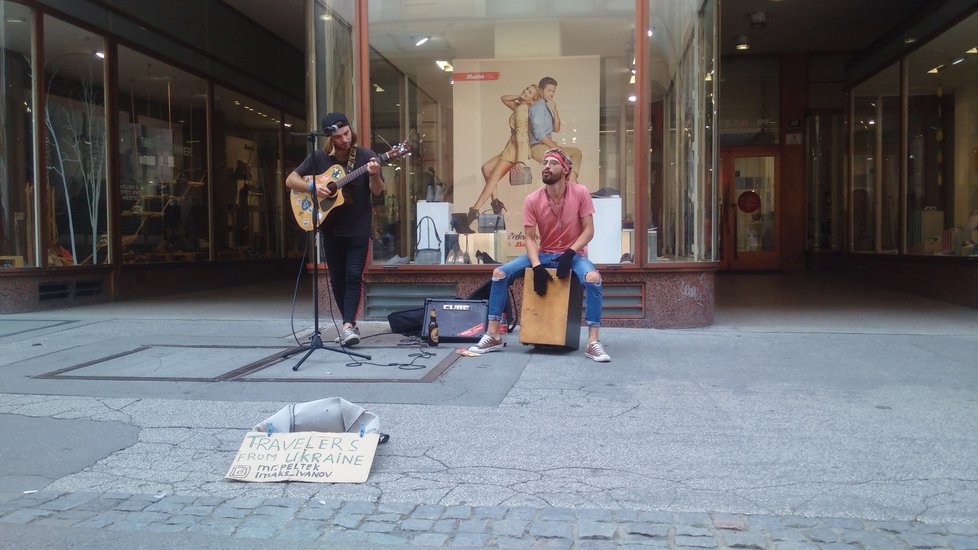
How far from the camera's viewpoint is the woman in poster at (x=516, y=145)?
9805 millimetres

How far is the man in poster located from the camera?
982 centimetres

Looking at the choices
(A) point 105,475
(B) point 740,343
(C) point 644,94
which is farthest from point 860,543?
(C) point 644,94

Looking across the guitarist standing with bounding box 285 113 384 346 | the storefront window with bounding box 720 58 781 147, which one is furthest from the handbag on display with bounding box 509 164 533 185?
the storefront window with bounding box 720 58 781 147

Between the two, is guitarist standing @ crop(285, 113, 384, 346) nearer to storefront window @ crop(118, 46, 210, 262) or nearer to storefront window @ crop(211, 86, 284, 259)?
storefront window @ crop(118, 46, 210, 262)

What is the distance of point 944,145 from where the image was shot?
1196cm

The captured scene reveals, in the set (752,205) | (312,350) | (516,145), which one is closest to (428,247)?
(516,145)

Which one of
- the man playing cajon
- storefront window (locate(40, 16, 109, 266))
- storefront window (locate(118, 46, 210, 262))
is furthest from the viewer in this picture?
storefront window (locate(118, 46, 210, 262))

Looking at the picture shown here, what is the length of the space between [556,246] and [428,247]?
101 inches

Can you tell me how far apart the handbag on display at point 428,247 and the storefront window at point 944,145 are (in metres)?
7.09

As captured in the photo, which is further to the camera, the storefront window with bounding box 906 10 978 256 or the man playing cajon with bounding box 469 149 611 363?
the storefront window with bounding box 906 10 978 256

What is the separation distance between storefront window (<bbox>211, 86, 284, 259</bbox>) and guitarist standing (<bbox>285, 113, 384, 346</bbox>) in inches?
319

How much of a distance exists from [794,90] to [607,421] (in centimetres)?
1376

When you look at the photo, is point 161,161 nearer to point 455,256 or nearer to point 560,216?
point 455,256

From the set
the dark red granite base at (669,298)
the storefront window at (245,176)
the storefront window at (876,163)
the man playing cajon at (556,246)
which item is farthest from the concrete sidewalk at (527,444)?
the storefront window at (245,176)
